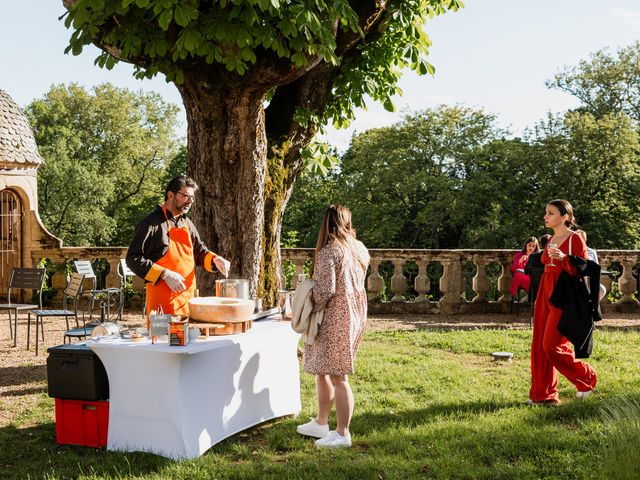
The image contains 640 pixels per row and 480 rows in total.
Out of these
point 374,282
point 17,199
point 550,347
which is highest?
point 17,199

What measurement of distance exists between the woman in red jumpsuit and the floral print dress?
2170 mm

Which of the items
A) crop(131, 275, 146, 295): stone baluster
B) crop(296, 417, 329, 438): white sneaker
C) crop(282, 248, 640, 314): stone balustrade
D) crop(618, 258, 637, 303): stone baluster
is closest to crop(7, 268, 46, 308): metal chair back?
Result: crop(131, 275, 146, 295): stone baluster

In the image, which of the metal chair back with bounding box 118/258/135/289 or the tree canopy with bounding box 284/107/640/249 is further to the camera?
the tree canopy with bounding box 284/107/640/249

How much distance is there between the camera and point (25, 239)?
59.5 ft

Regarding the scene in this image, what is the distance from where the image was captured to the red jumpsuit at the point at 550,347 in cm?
691

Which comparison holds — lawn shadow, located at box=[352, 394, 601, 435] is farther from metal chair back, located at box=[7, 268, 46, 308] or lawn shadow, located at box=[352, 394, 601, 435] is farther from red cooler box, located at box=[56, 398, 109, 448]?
metal chair back, located at box=[7, 268, 46, 308]

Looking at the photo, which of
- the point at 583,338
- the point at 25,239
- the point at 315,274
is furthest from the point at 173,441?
the point at 25,239

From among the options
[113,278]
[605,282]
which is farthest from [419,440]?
[113,278]

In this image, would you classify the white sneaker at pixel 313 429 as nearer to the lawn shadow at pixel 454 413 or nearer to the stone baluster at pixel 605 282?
the lawn shadow at pixel 454 413

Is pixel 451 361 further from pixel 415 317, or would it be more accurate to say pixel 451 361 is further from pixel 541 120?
pixel 541 120

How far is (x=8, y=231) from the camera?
63.6 feet

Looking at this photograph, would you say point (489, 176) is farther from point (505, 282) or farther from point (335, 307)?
point (335, 307)

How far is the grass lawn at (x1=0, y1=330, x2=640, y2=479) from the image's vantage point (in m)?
5.14

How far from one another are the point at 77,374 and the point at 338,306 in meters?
2.07
